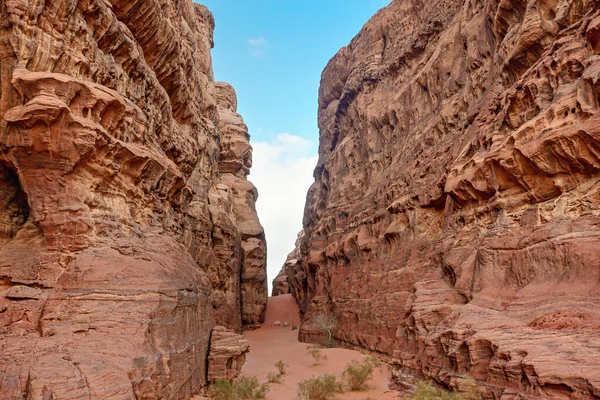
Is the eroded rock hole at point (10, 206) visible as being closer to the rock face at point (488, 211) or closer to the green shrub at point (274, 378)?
the green shrub at point (274, 378)

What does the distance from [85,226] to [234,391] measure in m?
6.49

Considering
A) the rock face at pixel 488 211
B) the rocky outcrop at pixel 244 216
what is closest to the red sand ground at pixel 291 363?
the rock face at pixel 488 211

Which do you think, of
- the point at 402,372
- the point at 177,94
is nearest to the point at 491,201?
the point at 402,372

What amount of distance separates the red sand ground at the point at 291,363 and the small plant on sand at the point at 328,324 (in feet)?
5.54

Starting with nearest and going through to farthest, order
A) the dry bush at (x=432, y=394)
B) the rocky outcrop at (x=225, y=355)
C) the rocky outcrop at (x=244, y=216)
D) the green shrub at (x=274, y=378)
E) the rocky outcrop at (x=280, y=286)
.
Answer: the dry bush at (x=432, y=394) → the rocky outcrop at (x=225, y=355) → the green shrub at (x=274, y=378) → the rocky outcrop at (x=244, y=216) → the rocky outcrop at (x=280, y=286)

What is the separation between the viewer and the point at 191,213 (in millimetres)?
20734

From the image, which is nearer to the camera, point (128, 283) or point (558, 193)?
point (128, 283)

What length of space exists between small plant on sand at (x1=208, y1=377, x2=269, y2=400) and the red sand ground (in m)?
1.25

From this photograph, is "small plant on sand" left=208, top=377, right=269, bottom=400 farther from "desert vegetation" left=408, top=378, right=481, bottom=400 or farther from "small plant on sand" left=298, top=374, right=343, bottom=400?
"desert vegetation" left=408, top=378, right=481, bottom=400

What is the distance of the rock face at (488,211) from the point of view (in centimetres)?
759

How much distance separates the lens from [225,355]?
1280 centimetres

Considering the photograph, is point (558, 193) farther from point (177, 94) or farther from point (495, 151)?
point (177, 94)

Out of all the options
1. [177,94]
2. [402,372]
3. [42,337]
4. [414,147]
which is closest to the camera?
[42,337]

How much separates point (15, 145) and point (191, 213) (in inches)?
498
